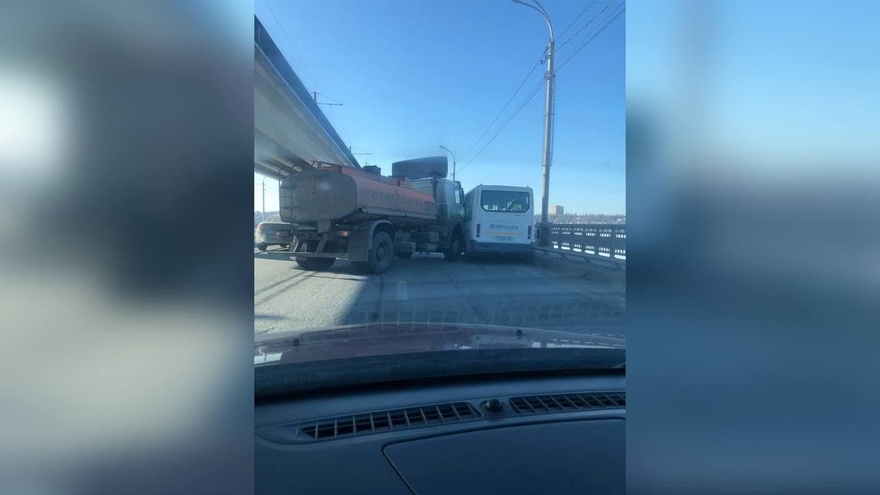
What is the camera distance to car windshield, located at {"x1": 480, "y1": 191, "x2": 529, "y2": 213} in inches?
692

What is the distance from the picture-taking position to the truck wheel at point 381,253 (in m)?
12.6

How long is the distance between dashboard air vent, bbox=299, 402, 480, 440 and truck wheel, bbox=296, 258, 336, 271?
10.2 meters

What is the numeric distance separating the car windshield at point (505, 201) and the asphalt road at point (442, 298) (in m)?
5.09

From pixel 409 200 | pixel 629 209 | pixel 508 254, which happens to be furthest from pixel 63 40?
pixel 508 254

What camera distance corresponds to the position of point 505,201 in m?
17.7

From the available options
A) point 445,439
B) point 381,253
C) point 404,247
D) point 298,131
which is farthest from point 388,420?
point 404,247

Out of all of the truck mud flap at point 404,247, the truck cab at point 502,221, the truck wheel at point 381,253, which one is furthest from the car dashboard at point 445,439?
the truck cab at point 502,221

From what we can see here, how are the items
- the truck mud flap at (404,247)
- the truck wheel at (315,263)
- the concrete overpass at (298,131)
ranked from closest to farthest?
1. the concrete overpass at (298,131)
2. the truck wheel at (315,263)
3. the truck mud flap at (404,247)

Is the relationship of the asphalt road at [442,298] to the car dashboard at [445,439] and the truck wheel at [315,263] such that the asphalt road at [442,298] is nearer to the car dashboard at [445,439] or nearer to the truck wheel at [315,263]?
the truck wheel at [315,263]

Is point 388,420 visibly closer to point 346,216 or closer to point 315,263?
point 346,216

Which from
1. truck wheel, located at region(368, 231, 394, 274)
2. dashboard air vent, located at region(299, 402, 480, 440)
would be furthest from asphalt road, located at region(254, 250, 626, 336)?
dashboard air vent, located at region(299, 402, 480, 440)

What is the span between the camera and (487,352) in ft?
9.66

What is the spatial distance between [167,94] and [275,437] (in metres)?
1.84

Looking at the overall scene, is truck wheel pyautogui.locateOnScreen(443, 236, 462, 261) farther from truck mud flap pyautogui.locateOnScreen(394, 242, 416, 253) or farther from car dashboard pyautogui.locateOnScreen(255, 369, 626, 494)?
car dashboard pyautogui.locateOnScreen(255, 369, 626, 494)
